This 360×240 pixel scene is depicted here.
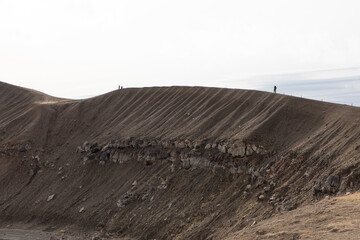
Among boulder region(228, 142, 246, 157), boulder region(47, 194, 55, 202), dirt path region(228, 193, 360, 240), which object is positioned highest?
boulder region(228, 142, 246, 157)

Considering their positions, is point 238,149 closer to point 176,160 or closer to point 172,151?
point 176,160

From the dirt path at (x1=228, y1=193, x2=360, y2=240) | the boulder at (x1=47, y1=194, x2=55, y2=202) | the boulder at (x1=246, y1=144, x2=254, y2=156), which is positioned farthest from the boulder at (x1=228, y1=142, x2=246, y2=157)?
the boulder at (x1=47, y1=194, x2=55, y2=202)

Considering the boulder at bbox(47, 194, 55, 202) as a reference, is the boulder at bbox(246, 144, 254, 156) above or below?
above

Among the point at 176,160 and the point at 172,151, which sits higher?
the point at 172,151

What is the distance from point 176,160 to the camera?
86.0ft

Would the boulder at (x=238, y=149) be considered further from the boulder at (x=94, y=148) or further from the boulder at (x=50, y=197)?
the boulder at (x=50, y=197)

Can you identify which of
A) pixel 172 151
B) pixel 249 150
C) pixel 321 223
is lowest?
pixel 321 223

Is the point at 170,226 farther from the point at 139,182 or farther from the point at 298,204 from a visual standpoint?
the point at 298,204

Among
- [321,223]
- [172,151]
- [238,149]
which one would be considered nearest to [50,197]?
[172,151]

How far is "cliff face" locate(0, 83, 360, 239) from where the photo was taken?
19.6 metres

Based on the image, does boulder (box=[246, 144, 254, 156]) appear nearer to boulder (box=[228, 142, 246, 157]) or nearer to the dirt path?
boulder (box=[228, 142, 246, 157])

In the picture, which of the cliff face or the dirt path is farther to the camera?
the cliff face

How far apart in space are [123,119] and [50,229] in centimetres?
1150

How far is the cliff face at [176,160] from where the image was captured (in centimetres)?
1961
